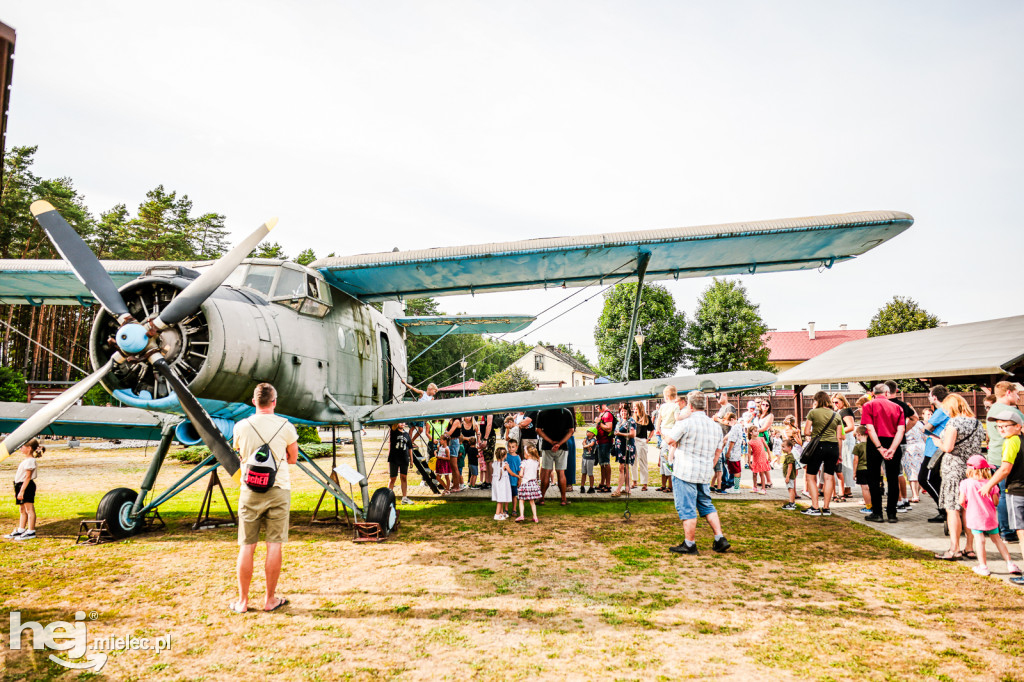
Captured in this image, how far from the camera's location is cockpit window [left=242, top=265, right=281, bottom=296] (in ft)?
21.5

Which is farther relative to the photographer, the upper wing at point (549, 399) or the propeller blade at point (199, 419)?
the upper wing at point (549, 399)

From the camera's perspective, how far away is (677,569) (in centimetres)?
516

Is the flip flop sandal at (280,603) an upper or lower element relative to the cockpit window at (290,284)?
lower

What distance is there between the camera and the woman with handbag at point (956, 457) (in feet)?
17.6

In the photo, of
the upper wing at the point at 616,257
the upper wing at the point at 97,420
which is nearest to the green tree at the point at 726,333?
the upper wing at the point at 616,257

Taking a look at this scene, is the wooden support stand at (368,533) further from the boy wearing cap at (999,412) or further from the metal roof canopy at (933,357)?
the metal roof canopy at (933,357)

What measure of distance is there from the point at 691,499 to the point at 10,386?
2866 cm

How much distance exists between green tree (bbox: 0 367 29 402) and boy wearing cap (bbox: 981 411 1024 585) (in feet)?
102

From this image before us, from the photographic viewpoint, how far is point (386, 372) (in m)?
9.67

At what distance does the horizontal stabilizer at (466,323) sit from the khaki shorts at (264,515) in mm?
7243

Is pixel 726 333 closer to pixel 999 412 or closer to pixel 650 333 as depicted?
pixel 650 333

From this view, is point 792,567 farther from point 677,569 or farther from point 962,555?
point 962,555

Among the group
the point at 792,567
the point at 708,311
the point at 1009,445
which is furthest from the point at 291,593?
the point at 708,311

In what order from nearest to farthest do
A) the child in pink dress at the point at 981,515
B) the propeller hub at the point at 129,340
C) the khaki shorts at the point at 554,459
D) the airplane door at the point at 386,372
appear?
the propeller hub at the point at 129,340 → the child in pink dress at the point at 981,515 → the khaki shorts at the point at 554,459 → the airplane door at the point at 386,372
